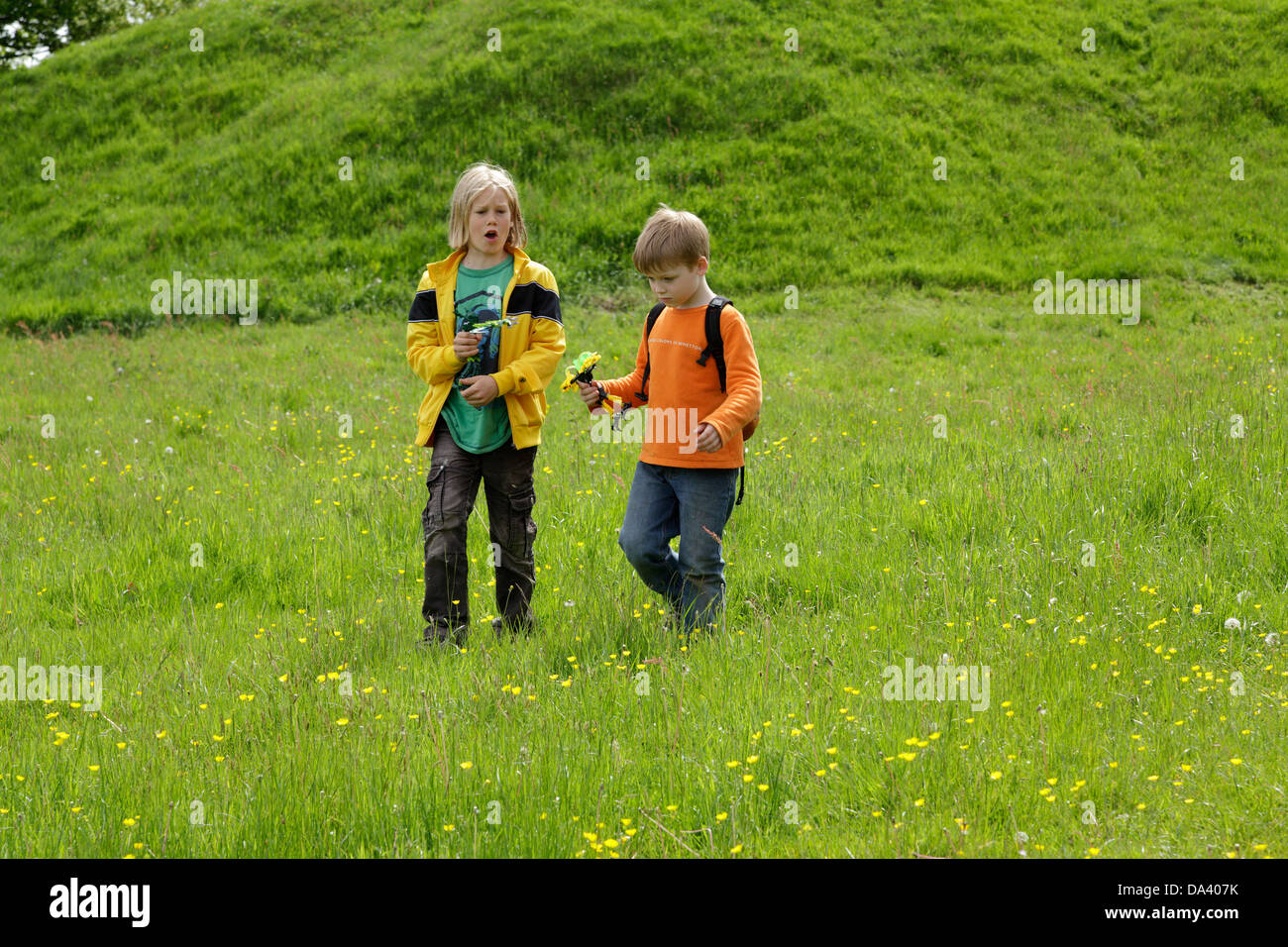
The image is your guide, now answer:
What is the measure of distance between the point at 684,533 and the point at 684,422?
0.50 metres

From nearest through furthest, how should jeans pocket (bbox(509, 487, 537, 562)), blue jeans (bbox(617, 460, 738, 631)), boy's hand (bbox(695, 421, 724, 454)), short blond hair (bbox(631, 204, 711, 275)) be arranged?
boy's hand (bbox(695, 421, 724, 454)) < short blond hair (bbox(631, 204, 711, 275)) < blue jeans (bbox(617, 460, 738, 631)) < jeans pocket (bbox(509, 487, 537, 562))

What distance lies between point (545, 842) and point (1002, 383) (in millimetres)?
8248

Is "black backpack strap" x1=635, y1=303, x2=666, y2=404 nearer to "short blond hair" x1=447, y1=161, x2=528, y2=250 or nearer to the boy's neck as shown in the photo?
the boy's neck

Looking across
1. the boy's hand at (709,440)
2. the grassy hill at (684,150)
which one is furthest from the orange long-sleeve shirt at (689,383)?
the grassy hill at (684,150)

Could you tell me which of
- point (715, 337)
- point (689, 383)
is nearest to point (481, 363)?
point (689, 383)

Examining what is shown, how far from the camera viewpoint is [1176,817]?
284 cm

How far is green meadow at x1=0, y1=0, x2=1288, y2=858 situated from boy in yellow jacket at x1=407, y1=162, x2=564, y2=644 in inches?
14.4

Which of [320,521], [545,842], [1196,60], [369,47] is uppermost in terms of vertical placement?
[369,47]

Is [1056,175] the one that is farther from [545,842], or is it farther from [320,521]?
[545,842]

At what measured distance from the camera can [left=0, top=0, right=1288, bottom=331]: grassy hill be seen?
53.3 feet

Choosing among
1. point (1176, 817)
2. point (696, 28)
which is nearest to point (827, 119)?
point (696, 28)

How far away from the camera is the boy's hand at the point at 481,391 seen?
177 inches

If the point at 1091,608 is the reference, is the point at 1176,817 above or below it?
below

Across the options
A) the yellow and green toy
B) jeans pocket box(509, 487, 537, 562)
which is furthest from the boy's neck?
jeans pocket box(509, 487, 537, 562)
